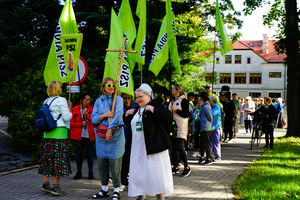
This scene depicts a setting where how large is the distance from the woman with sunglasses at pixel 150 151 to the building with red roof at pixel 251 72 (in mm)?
62401

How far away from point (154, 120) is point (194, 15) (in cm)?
2326

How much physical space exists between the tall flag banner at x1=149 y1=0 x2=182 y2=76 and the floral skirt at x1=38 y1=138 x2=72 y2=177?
145 inches

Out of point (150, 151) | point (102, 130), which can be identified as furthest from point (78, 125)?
point (150, 151)

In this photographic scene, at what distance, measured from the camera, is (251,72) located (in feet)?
224

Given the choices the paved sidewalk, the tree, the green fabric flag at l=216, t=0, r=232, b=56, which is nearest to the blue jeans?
the paved sidewalk

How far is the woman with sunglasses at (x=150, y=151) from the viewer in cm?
534

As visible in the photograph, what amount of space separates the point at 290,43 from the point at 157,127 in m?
13.8

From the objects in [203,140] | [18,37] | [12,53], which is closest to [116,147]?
[203,140]

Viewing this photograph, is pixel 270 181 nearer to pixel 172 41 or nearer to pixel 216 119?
pixel 216 119

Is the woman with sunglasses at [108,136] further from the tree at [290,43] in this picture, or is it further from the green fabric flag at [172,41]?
the tree at [290,43]

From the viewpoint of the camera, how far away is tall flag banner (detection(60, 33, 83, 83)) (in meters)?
8.38

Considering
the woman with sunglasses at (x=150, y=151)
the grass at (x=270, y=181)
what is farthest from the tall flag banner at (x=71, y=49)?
the grass at (x=270, y=181)

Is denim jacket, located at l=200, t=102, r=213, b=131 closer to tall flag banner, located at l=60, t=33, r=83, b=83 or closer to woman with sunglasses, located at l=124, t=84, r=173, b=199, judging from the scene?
tall flag banner, located at l=60, t=33, r=83, b=83

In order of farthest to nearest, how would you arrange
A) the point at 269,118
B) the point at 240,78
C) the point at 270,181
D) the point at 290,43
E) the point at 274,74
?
the point at 240,78, the point at 274,74, the point at 290,43, the point at 269,118, the point at 270,181
